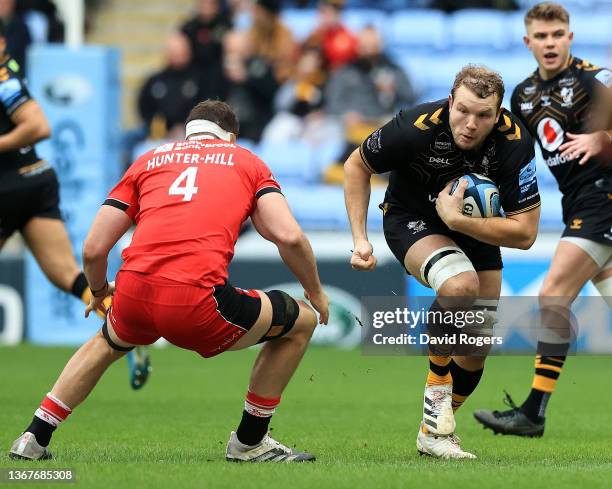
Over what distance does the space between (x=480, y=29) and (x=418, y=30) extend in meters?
0.89

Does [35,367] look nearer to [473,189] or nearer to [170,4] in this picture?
[473,189]

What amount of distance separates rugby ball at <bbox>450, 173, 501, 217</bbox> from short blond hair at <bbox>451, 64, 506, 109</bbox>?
43cm

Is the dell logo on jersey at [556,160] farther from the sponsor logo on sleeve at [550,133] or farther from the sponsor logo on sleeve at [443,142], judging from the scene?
the sponsor logo on sleeve at [443,142]

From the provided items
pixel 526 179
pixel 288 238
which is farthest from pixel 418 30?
pixel 288 238

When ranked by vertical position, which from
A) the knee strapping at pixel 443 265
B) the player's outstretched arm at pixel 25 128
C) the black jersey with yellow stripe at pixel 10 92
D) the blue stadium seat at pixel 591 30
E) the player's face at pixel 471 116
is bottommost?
the blue stadium seat at pixel 591 30

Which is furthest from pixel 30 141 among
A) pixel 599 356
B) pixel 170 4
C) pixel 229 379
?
pixel 170 4

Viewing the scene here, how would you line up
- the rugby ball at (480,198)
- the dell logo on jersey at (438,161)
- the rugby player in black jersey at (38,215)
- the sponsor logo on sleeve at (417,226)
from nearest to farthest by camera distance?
1. the rugby ball at (480,198)
2. the dell logo on jersey at (438,161)
3. the sponsor logo on sleeve at (417,226)
4. the rugby player in black jersey at (38,215)

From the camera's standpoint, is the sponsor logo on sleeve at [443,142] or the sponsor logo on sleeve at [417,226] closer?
the sponsor logo on sleeve at [443,142]

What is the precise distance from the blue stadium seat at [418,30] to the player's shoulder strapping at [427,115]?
11.8 m

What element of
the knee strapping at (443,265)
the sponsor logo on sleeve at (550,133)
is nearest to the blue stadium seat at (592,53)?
the sponsor logo on sleeve at (550,133)

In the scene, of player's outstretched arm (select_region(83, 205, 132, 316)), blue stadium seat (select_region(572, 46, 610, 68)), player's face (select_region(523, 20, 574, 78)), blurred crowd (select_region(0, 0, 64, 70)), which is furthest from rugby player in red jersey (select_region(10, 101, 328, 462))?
blue stadium seat (select_region(572, 46, 610, 68))

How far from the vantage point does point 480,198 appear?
6543mm

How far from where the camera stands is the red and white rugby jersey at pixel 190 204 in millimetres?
5934

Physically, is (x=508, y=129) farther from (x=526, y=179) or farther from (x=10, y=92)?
(x=10, y=92)
